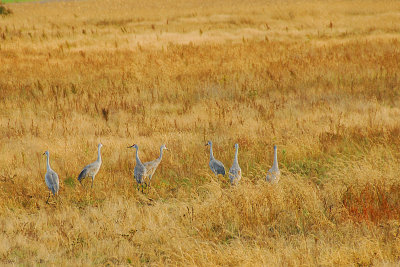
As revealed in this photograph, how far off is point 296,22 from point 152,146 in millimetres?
27494

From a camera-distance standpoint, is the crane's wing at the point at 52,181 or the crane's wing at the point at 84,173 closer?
the crane's wing at the point at 52,181

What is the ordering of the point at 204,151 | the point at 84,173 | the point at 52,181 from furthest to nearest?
the point at 204,151 < the point at 84,173 < the point at 52,181

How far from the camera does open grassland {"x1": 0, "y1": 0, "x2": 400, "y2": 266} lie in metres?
5.51

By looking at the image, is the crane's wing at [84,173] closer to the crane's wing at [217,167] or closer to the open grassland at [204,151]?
the open grassland at [204,151]

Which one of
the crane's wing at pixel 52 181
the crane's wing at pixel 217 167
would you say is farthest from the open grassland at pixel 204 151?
the crane's wing at pixel 52 181

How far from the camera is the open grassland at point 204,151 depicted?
5508mm

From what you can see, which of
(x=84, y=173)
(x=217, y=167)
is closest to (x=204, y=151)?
(x=217, y=167)

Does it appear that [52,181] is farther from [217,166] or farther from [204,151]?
[204,151]

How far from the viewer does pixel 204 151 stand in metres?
8.95

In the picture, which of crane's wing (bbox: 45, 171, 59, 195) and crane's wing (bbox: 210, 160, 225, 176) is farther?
crane's wing (bbox: 210, 160, 225, 176)

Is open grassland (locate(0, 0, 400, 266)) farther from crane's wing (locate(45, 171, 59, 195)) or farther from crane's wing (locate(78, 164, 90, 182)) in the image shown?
crane's wing (locate(45, 171, 59, 195))

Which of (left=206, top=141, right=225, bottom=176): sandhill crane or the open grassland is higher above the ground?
(left=206, top=141, right=225, bottom=176): sandhill crane

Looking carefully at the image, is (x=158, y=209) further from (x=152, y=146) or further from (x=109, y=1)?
(x=109, y=1)

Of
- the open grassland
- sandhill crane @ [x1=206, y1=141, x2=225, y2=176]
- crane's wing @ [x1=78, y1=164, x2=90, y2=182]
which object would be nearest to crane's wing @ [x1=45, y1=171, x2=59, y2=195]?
the open grassland
